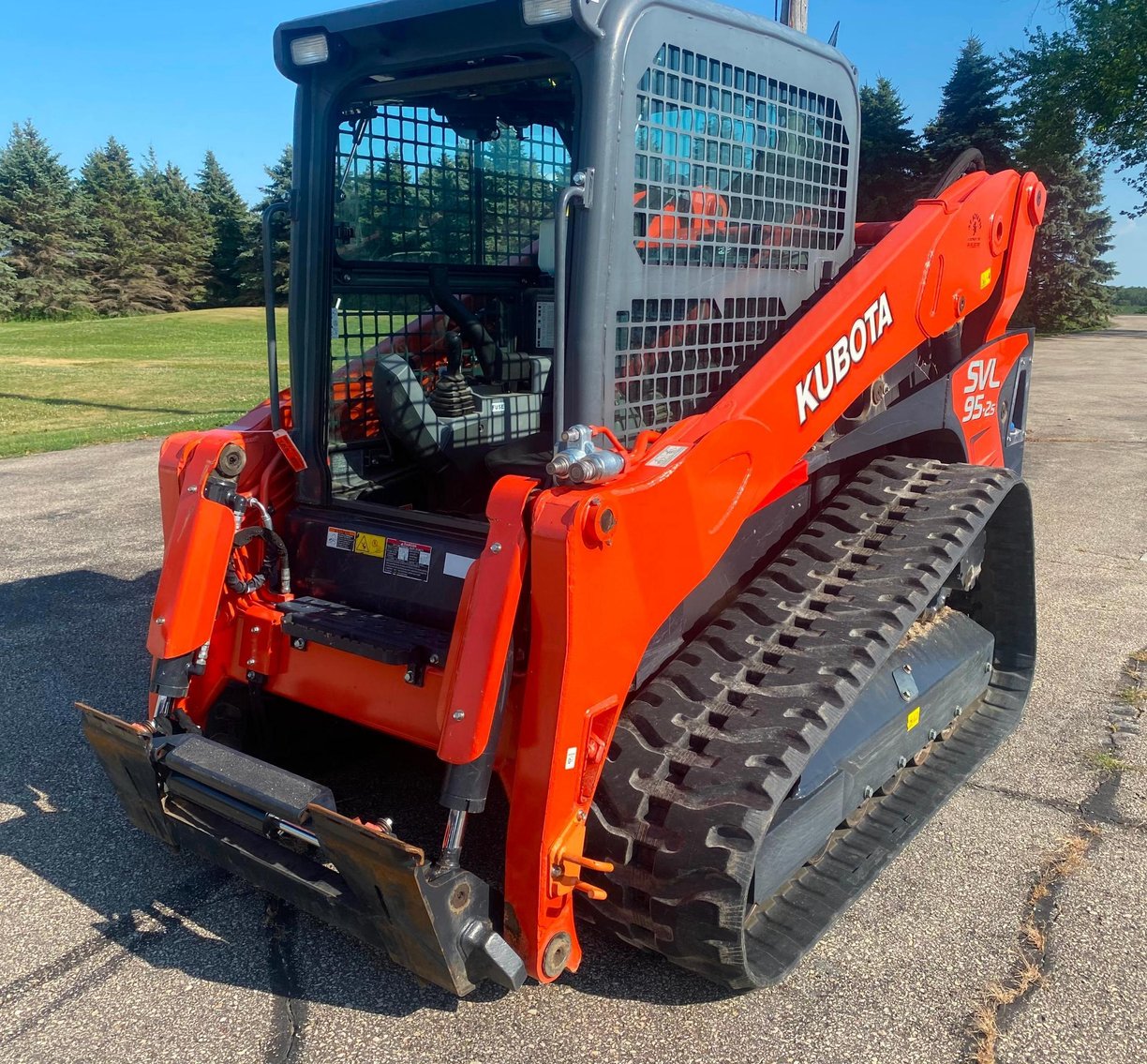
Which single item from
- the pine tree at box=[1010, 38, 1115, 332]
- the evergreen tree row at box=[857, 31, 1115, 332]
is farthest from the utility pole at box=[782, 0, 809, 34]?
the pine tree at box=[1010, 38, 1115, 332]

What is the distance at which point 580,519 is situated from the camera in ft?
7.87

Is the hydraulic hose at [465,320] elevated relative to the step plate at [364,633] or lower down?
elevated

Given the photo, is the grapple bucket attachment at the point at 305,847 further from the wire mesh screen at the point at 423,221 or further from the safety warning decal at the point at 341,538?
the wire mesh screen at the point at 423,221

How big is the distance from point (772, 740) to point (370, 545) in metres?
1.35

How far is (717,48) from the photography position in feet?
9.70

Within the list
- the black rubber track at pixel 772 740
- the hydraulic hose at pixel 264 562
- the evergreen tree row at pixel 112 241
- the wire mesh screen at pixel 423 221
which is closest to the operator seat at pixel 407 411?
the wire mesh screen at pixel 423 221

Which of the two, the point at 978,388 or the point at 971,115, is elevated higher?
the point at 971,115

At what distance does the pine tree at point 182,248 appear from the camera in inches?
2063

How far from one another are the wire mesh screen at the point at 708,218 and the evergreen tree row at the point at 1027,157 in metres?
14.0

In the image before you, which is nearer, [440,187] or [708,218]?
[708,218]

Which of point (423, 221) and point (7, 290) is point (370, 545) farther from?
point (7, 290)

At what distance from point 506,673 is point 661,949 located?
778 mm

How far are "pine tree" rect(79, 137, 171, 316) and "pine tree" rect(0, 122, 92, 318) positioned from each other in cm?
134

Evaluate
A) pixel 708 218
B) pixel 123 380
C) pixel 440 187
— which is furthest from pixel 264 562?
pixel 123 380
